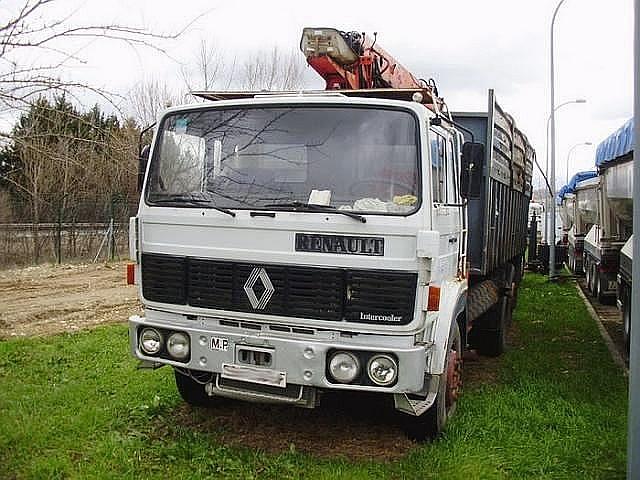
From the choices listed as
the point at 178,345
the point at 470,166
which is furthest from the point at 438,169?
the point at 178,345

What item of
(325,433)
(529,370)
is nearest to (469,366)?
(529,370)

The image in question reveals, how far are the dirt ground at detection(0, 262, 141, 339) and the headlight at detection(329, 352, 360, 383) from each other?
6453 mm

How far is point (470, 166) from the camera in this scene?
18.1 ft

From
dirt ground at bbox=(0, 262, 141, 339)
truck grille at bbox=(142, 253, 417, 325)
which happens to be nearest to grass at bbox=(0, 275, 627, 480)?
truck grille at bbox=(142, 253, 417, 325)

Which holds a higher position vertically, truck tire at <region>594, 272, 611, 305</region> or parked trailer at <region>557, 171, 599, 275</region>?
parked trailer at <region>557, 171, 599, 275</region>

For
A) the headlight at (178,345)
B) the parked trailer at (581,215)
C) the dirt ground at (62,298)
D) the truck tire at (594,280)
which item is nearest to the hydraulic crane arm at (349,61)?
the headlight at (178,345)

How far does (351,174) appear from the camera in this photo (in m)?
4.76

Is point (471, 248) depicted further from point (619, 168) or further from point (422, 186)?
point (619, 168)

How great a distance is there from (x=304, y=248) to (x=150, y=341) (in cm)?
140

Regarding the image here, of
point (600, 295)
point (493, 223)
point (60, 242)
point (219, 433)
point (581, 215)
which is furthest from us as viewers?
point (581, 215)

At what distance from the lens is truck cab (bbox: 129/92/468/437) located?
4.59m

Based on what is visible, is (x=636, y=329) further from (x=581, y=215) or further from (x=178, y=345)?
(x=581, y=215)

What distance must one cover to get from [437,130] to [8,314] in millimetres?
8861

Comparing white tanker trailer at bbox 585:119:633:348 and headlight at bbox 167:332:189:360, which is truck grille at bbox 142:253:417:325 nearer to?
headlight at bbox 167:332:189:360
